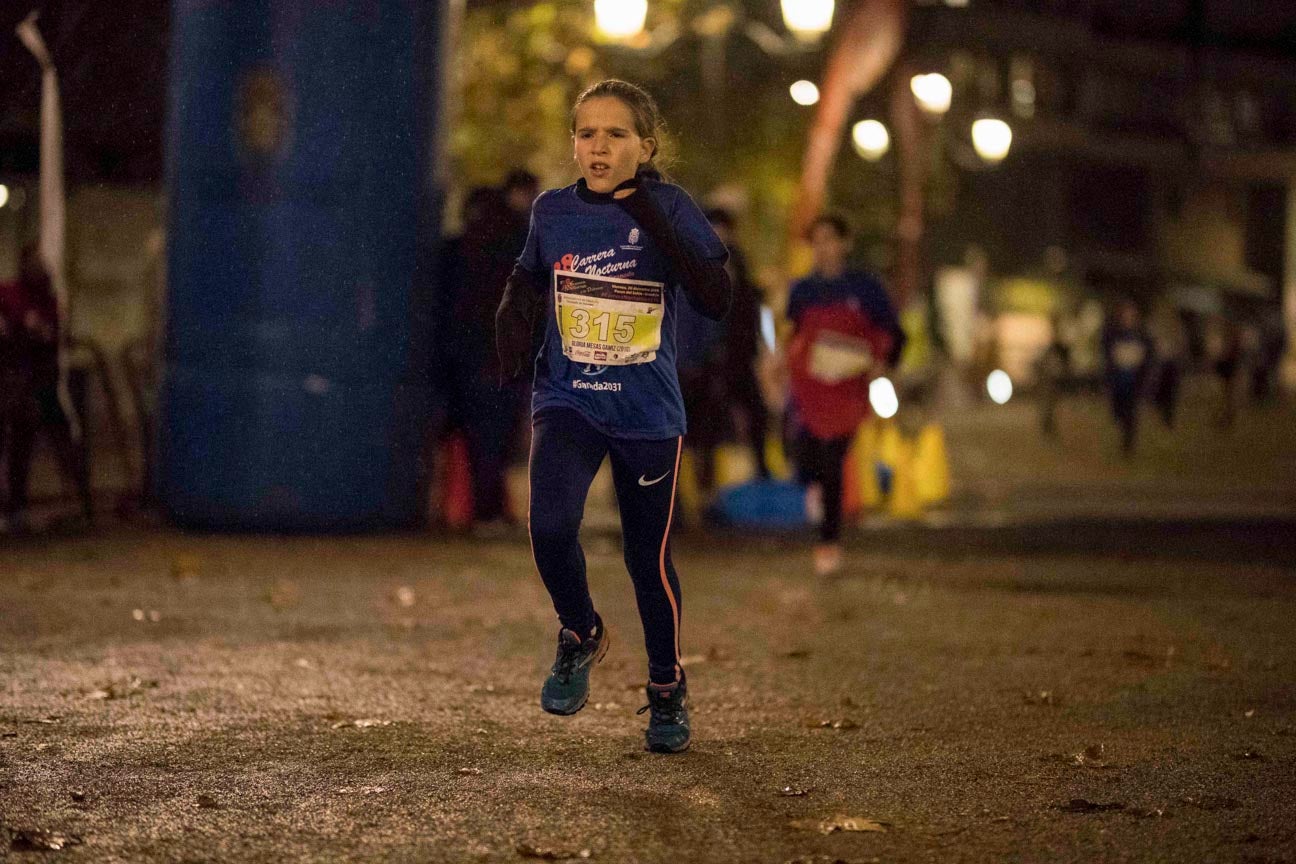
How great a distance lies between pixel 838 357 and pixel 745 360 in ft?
9.22

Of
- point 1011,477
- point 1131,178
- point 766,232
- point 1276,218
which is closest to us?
point 1011,477

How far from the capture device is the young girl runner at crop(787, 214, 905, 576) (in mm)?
10148

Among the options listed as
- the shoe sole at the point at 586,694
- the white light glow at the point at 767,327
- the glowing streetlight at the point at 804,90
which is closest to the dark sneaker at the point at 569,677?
the shoe sole at the point at 586,694

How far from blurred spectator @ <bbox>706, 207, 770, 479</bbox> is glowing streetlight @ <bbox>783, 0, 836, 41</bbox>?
6.13 meters

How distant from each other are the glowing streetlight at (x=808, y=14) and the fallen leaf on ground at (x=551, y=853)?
595 inches

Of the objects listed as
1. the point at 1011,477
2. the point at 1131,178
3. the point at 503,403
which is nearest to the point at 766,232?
the point at 1011,477

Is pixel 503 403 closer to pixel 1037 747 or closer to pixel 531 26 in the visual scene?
pixel 1037 747

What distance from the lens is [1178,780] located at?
5152 mm

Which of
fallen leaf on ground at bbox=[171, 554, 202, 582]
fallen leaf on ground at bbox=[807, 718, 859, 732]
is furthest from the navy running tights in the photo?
fallen leaf on ground at bbox=[171, 554, 202, 582]

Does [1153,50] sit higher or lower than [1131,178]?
higher

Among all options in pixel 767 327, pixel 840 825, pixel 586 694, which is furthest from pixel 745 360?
pixel 840 825

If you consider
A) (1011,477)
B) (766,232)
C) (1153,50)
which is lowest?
(1011,477)

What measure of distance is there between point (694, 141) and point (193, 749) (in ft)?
95.3

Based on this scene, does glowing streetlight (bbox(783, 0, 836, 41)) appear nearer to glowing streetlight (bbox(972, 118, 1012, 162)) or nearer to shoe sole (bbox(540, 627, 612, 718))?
glowing streetlight (bbox(972, 118, 1012, 162))
